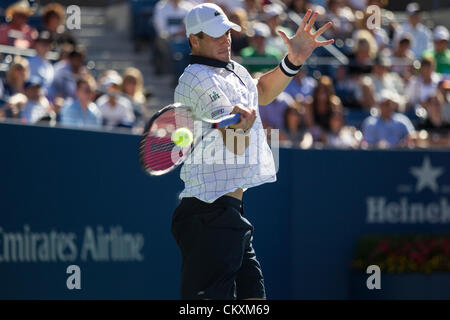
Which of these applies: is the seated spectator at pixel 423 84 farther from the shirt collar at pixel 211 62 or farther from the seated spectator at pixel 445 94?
the shirt collar at pixel 211 62

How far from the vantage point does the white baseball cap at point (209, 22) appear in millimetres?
5020

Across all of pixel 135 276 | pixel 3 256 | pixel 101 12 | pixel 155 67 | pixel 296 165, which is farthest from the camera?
pixel 101 12

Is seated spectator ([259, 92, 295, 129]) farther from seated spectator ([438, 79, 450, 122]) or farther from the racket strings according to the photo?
the racket strings

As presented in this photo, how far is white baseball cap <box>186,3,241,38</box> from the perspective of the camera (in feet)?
16.5

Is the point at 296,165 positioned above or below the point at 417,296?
above

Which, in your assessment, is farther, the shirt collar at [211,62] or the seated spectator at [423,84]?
the seated spectator at [423,84]

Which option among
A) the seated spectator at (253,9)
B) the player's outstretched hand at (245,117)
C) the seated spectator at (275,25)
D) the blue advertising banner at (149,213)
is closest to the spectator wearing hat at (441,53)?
the seated spectator at (275,25)

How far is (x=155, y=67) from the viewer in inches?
459

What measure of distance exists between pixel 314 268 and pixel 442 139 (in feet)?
6.79

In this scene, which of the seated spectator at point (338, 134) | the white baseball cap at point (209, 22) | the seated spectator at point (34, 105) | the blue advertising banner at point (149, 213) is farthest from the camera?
the seated spectator at point (338, 134)

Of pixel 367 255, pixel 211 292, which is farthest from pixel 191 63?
pixel 367 255

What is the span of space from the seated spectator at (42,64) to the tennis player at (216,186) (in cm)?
480

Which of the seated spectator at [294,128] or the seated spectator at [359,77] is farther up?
the seated spectator at [359,77]

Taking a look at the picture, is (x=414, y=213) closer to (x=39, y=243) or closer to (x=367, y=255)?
(x=367, y=255)
